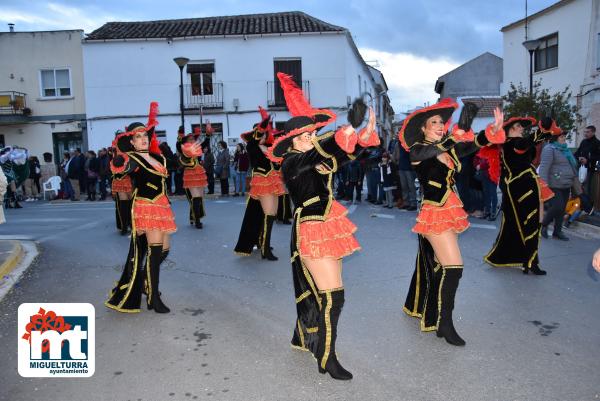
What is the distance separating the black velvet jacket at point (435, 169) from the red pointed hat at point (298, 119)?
1063 mm

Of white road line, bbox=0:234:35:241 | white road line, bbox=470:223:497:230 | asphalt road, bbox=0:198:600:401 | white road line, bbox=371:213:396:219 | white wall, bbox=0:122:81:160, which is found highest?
white wall, bbox=0:122:81:160

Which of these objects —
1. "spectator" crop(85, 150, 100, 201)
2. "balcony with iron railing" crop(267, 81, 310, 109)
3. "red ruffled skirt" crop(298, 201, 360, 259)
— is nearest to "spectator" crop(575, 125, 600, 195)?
"red ruffled skirt" crop(298, 201, 360, 259)

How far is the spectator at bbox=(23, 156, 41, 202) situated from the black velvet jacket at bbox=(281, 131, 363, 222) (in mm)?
19289

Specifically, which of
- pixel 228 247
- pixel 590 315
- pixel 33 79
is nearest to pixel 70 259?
pixel 228 247

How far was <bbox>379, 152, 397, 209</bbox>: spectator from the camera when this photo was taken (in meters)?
14.1

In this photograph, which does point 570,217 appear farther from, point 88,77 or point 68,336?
point 88,77

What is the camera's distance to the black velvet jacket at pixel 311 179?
3.84m

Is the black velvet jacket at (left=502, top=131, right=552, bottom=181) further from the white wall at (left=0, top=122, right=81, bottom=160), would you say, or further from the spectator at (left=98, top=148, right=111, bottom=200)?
the white wall at (left=0, top=122, right=81, bottom=160)

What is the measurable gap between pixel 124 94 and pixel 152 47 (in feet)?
8.81

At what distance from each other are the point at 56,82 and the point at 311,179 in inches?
1066

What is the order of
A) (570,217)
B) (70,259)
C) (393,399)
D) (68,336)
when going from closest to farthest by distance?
(393,399)
(68,336)
(70,259)
(570,217)

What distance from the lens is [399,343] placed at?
4.69 m

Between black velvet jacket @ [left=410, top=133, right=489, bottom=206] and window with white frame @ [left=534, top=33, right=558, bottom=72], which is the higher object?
window with white frame @ [left=534, top=33, right=558, bottom=72]

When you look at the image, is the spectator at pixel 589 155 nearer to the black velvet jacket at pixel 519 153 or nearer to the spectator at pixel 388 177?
the spectator at pixel 388 177
